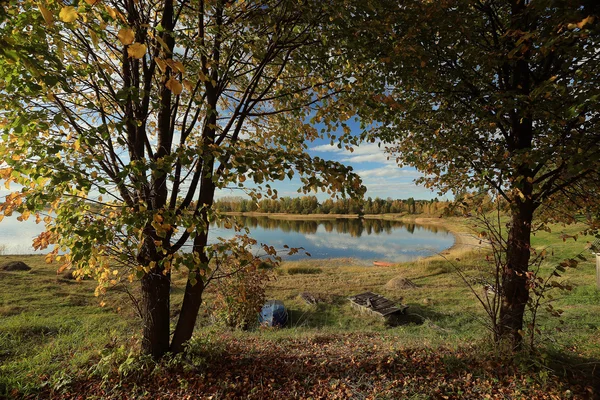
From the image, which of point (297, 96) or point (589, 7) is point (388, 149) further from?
point (589, 7)

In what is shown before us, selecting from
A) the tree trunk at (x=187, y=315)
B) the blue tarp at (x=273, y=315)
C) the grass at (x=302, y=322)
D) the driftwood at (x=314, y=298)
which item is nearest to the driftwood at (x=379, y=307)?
the grass at (x=302, y=322)

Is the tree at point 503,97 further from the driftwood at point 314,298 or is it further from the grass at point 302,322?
the driftwood at point 314,298

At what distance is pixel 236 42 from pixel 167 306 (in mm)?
3741

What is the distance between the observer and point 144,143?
→ 4031 mm

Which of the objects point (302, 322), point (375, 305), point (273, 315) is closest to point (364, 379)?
point (273, 315)

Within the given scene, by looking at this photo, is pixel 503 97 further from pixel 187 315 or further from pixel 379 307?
pixel 379 307

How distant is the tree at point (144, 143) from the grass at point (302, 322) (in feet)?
4.98

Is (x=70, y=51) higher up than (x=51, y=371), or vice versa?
(x=70, y=51)

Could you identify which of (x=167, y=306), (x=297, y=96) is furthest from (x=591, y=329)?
(x=167, y=306)

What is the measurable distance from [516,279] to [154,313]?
523 centimetres

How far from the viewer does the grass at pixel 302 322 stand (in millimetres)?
4312

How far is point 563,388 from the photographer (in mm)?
3662

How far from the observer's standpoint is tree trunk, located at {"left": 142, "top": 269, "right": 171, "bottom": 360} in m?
4.05

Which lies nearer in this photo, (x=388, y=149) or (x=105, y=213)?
(x=105, y=213)
